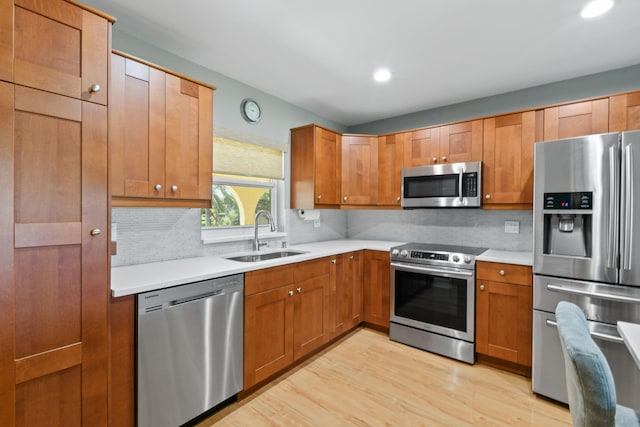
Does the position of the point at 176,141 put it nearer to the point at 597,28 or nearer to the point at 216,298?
the point at 216,298

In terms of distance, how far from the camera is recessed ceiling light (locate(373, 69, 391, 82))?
2.69 m

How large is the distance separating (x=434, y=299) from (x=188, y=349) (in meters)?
2.17

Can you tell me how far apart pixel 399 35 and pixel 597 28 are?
1.30 meters

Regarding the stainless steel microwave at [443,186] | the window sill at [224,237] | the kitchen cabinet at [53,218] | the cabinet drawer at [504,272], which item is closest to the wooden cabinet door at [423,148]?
the stainless steel microwave at [443,186]

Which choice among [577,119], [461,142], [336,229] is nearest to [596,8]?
[577,119]

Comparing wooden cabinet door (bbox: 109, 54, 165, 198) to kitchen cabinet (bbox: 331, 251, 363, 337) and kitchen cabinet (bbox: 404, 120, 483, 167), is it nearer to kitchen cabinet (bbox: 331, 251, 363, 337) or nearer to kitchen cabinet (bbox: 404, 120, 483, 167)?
kitchen cabinet (bbox: 331, 251, 363, 337)

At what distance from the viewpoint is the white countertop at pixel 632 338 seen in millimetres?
1060

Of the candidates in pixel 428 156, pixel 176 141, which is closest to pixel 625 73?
pixel 428 156

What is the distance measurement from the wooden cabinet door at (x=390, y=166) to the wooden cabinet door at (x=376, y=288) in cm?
68

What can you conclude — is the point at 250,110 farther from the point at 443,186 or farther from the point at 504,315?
the point at 504,315

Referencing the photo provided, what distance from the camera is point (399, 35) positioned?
213 cm

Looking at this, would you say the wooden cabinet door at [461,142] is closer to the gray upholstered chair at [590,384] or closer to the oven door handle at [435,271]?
the oven door handle at [435,271]

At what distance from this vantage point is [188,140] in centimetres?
211

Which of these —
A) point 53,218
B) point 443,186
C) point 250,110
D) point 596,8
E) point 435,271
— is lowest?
point 435,271
